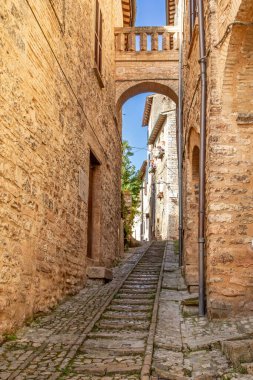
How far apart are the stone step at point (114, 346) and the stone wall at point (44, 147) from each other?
33.6 inches

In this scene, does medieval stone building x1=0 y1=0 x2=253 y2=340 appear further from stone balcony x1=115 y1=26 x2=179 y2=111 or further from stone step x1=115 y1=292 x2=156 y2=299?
stone balcony x1=115 y1=26 x2=179 y2=111

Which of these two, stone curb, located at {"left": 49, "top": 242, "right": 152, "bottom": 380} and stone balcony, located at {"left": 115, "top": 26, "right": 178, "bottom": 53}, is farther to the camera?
stone balcony, located at {"left": 115, "top": 26, "right": 178, "bottom": 53}

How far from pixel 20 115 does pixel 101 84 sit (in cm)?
552

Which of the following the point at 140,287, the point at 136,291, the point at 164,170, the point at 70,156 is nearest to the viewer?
the point at 70,156

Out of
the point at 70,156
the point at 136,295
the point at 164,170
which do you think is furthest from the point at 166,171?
the point at 70,156

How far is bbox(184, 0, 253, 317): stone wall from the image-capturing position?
546 centimetres

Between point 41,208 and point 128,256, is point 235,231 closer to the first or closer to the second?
point 41,208

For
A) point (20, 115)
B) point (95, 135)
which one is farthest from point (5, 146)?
point (95, 135)

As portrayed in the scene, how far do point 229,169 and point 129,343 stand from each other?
256cm

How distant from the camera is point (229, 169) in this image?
5.73 metres

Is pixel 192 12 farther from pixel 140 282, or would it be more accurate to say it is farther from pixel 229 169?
pixel 140 282

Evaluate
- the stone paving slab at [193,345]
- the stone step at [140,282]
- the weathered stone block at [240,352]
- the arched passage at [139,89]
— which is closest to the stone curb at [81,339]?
the stone paving slab at [193,345]

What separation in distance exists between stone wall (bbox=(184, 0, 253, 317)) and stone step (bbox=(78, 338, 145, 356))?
1228mm

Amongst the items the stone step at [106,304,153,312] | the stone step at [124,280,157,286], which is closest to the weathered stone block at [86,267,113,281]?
the stone step at [124,280,157,286]
